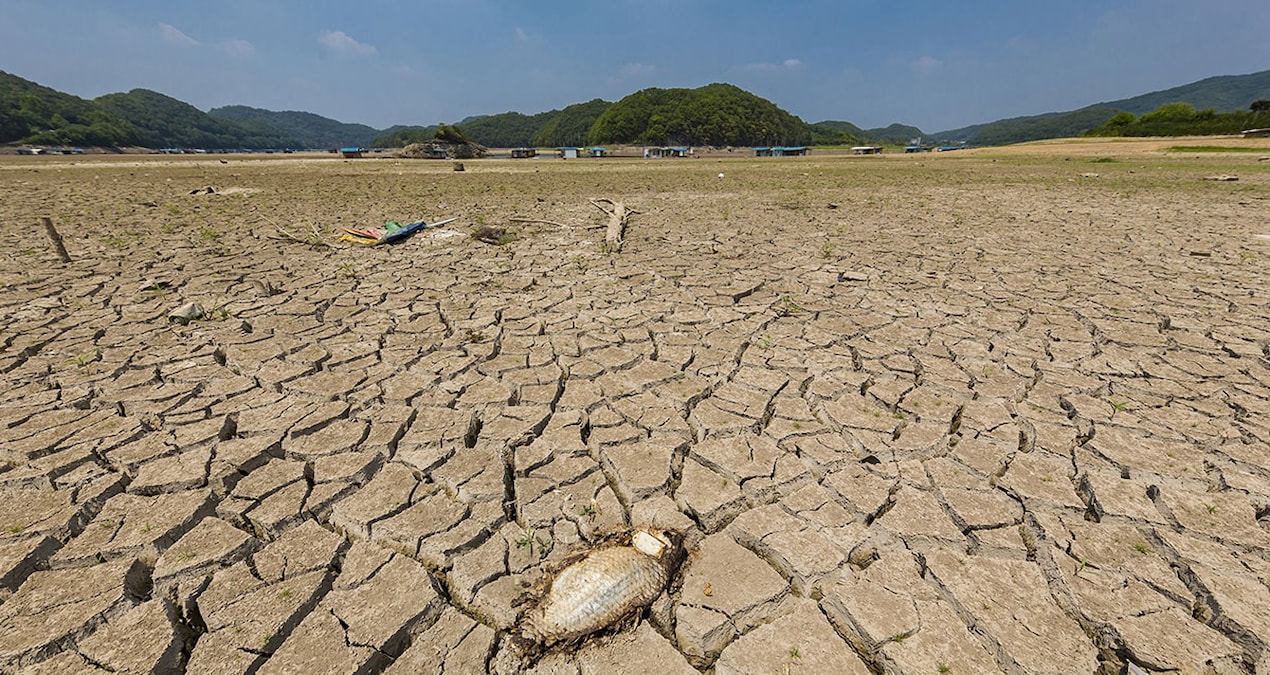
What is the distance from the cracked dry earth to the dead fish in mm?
63

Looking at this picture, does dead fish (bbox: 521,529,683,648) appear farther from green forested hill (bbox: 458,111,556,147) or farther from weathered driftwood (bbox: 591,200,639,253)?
green forested hill (bbox: 458,111,556,147)

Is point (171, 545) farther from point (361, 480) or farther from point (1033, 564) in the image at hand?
point (1033, 564)

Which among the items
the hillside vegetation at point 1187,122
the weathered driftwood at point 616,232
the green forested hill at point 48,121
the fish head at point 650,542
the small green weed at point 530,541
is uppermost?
the green forested hill at point 48,121

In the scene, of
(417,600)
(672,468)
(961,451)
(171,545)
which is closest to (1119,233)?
(961,451)

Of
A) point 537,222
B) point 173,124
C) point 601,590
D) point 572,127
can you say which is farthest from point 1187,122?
point 173,124

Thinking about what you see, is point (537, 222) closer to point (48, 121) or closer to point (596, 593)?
point (596, 593)

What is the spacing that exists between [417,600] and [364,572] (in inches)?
11.2

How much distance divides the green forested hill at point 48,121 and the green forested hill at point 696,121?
270ft

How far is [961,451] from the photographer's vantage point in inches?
101

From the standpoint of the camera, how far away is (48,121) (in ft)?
263

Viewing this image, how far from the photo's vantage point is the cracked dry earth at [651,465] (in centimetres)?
166

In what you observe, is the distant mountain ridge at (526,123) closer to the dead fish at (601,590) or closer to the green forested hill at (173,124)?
the green forested hill at (173,124)

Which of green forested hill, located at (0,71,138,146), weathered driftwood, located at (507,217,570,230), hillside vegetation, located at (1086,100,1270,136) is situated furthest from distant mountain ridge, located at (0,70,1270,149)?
weathered driftwood, located at (507,217,570,230)

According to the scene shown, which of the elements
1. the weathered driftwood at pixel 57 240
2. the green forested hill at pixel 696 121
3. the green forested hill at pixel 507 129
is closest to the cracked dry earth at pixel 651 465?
the weathered driftwood at pixel 57 240
